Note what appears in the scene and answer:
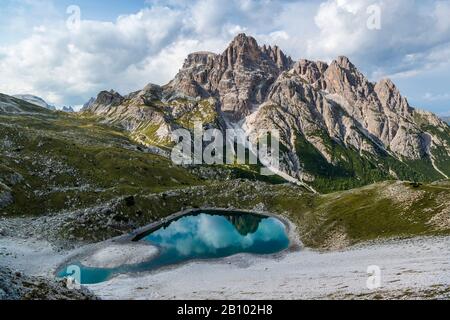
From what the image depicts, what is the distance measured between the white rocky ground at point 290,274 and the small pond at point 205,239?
21.5ft

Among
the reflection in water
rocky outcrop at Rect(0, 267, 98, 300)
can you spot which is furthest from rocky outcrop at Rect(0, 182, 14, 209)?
rocky outcrop at Rect(0, 267, 98, 300)

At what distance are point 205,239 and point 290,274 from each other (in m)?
46.1

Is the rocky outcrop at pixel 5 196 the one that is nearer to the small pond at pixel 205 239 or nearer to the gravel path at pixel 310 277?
the small pond at pixel 205 239

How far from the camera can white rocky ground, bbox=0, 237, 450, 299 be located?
2078 inches

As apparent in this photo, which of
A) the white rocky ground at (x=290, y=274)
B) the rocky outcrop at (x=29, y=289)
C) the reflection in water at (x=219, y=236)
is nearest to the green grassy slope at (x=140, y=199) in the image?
the reflection in water at (x=219, y=236)

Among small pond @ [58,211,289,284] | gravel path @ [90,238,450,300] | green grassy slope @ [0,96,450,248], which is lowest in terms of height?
gravel path @ [90,238,450,300]

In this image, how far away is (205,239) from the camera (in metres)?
114

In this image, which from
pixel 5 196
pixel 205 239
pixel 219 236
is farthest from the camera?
pixel 219 236

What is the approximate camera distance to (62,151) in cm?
16250

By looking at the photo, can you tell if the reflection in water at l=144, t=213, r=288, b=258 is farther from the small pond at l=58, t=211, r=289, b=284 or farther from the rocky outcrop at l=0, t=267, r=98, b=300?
the rocky outcrop at l=0, t=267, r=98, b=300

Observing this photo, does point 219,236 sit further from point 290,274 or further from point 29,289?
point 29,289

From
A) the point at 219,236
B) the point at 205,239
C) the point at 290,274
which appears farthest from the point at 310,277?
the point at 219,236

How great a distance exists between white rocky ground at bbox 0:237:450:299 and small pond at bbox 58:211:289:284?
6.54 m
